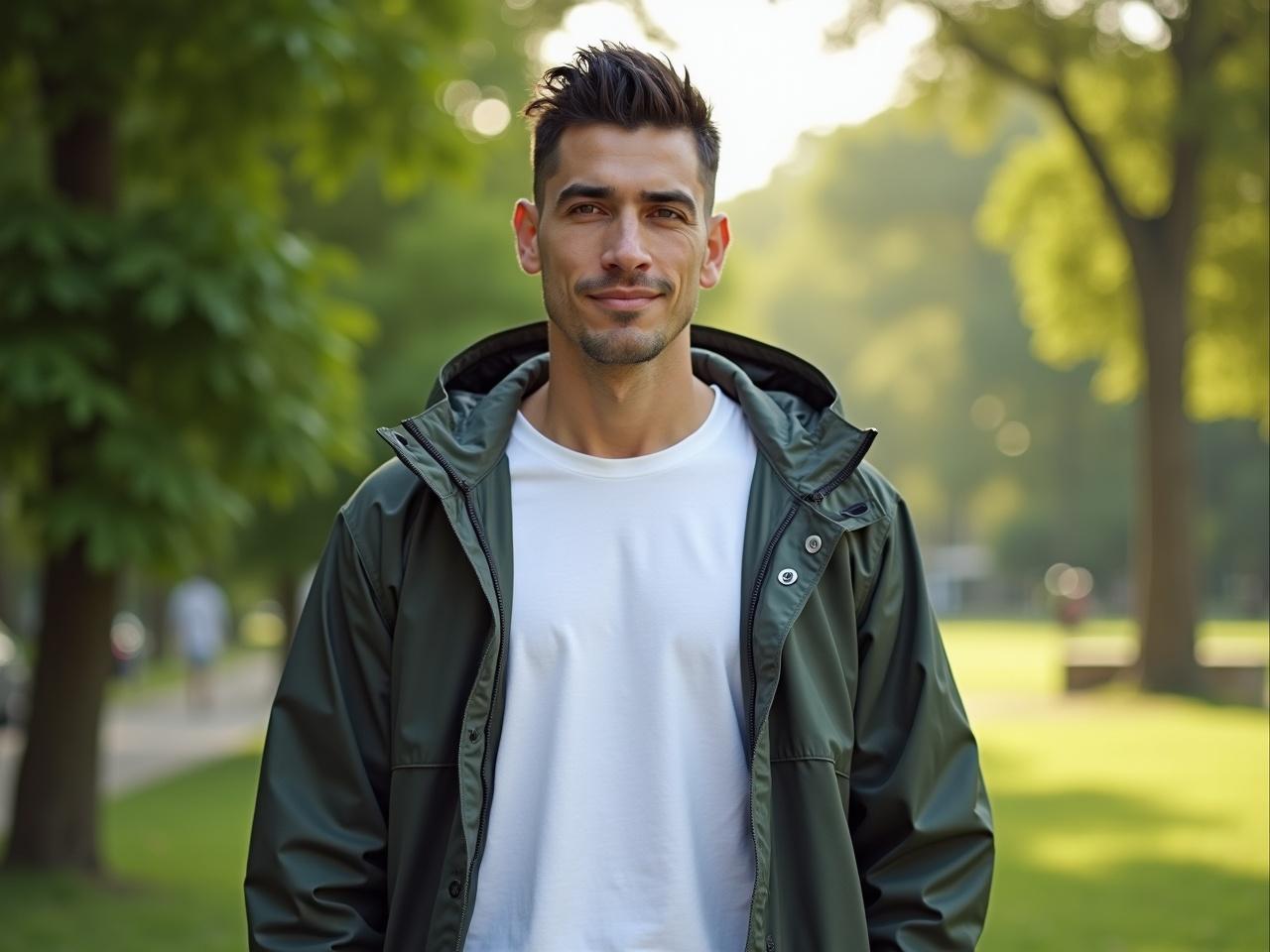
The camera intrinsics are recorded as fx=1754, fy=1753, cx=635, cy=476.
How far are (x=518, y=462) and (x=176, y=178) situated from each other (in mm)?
7685

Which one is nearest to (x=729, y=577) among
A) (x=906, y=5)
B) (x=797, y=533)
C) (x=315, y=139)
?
(x=797, y=533)

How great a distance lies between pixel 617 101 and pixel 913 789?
1318 mm

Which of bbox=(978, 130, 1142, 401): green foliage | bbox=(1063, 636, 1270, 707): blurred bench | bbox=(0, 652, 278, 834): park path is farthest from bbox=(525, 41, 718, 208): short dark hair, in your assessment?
bbox=(978, 130, 1142, 401): green foliage

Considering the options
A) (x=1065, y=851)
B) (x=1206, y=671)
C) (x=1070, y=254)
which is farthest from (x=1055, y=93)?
(x=1065, y=851)

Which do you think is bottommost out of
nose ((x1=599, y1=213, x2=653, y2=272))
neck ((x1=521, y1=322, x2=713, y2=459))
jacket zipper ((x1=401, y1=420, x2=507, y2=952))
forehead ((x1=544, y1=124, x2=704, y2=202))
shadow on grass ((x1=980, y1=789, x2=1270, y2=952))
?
shadow on grass ((x1=980, y1=789, x2=1270, y2=952))

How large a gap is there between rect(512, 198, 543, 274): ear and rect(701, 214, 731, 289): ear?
1.05 ft

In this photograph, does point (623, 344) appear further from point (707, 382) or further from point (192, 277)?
point (192, 277)

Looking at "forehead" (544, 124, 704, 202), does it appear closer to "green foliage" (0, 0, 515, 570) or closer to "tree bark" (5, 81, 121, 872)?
"green foliage" (0, 0, 515, 570)

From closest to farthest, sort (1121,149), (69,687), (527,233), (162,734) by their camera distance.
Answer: (527,233), (69,687), (162,734), (1121,149)

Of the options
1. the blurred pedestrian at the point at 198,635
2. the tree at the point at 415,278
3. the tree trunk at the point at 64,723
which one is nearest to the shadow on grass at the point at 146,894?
the tree trunk at the point at 64,723

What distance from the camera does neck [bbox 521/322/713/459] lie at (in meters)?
3.19

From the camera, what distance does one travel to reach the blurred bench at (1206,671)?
2241 cm

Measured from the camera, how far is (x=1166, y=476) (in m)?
22.9

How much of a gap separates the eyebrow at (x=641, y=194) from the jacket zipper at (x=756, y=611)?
1.74ft
